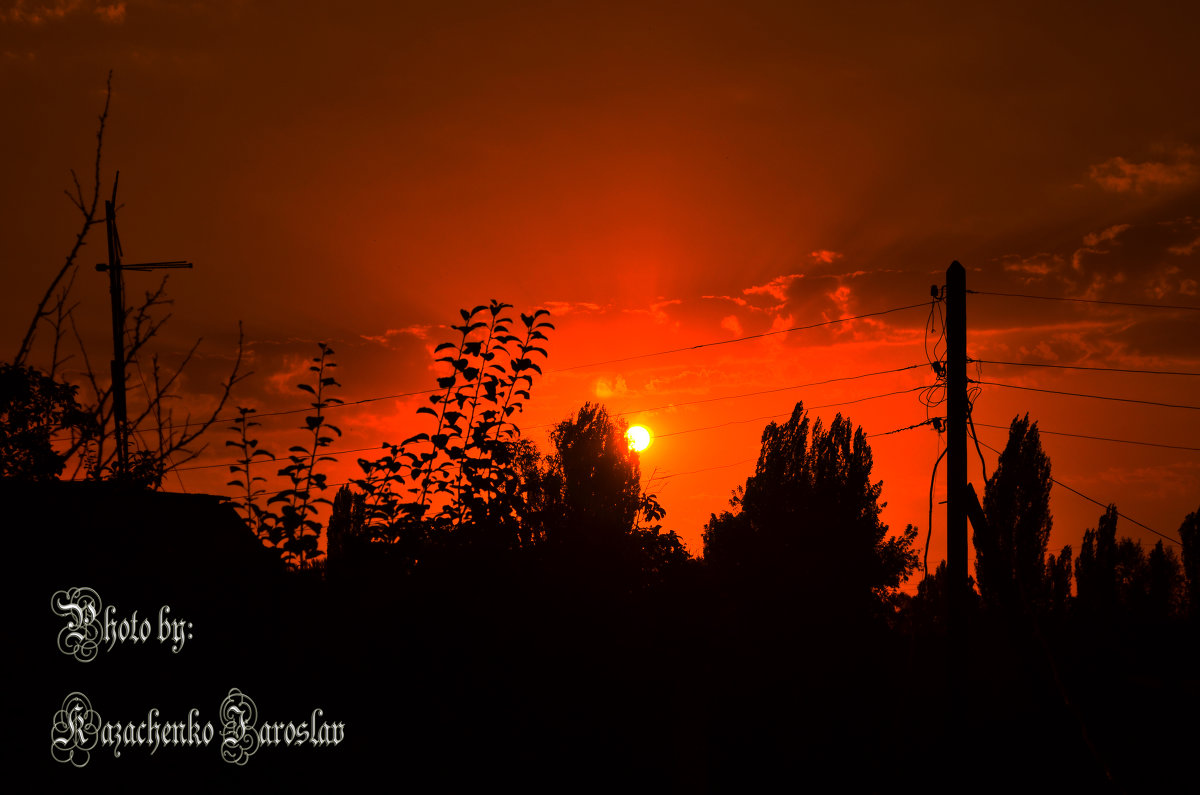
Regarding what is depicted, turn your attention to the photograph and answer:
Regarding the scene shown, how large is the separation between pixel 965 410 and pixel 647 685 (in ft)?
22.3

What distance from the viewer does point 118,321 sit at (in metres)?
9.12

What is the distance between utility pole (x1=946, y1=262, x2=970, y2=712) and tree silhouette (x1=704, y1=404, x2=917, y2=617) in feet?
56.7

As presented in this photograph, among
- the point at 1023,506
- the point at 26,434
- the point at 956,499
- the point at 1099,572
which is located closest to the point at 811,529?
the point at 1023,506

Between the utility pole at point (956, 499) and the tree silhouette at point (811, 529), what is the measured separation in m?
17.3

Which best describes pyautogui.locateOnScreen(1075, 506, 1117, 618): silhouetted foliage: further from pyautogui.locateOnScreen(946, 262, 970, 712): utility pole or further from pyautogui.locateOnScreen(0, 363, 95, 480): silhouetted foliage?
pyautogui.locateOnScreen(0, 363, 95, 480): silhouetted foliage

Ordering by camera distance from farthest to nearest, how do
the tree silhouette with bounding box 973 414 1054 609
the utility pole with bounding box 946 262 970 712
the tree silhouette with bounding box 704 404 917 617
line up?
1. the tree silhouette with bounding box 973 414 1054 609
2. the tree silhouette with bounding box 704 404 917 617
3. the utility pole with bounding box 946 262 970 712

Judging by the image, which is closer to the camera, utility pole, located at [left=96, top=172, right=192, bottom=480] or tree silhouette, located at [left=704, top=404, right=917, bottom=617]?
utility pole, located at [left=96, top=172, right=192, bottom=480]

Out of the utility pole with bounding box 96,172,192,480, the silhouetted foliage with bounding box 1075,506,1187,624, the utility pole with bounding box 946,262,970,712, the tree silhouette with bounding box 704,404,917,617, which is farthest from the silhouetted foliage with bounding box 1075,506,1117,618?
the utility pole with bounding box 96,172,192,480

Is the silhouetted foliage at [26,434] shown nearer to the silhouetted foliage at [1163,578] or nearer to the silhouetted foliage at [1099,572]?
the silhouetted foliage at [1099,572]

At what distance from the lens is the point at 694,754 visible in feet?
27.7

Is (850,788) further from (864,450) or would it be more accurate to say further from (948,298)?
(864,450)

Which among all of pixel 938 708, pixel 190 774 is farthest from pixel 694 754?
pixel 938 708

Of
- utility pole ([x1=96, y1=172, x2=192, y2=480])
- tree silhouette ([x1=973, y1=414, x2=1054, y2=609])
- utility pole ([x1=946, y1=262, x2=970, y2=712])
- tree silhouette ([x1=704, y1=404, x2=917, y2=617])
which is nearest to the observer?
utility pole ([x1=96, y1=172, x2=192, y2=480])

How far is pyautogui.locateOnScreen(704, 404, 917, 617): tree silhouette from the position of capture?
34.3 meters
